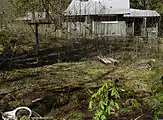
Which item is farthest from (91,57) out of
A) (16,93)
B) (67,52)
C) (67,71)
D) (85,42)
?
(16,93)

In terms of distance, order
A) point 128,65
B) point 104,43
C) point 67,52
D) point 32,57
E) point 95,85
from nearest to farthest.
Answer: point 95,85 → point 128,65 → point 32,57 → point 67,52 → point 104,43

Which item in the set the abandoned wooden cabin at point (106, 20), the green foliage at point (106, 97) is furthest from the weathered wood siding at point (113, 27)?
the green foliage at point (106, 97)

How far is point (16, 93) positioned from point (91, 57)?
5.35m

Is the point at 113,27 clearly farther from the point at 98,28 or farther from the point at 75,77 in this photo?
the point at 75,77

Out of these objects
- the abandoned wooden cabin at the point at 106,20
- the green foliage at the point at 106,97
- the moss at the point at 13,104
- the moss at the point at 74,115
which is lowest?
the moss at the point at 74,115

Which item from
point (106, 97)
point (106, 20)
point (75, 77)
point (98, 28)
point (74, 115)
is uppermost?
point (106, 20)

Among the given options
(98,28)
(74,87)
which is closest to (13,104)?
(74,87)

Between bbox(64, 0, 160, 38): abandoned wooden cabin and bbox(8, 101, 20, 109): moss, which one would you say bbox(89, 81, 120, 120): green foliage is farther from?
bbox(64, 0, 160, 38): abandoned wooden cabin

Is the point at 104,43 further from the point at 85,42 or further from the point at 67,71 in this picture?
the point at 67,71

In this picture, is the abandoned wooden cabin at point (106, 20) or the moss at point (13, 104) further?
the abandoned wooden cabin at point (106, 20)

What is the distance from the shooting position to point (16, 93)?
6.59m

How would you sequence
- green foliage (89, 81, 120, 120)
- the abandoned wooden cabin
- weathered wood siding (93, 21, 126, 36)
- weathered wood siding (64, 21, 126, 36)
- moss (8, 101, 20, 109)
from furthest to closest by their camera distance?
weathered wood siding (93, 21, 126, 36) → the abandoned wooden cabin → weathered wood siding (64, 21, 126, 36) → moss (8, 101, 20, 109) → green foliage (89, 81, 120, 120)

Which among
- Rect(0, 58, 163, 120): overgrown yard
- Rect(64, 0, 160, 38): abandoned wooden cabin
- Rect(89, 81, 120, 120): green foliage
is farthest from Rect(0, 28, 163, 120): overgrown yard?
Rect(64, 0, 160, 38): abandoned wooden cabin

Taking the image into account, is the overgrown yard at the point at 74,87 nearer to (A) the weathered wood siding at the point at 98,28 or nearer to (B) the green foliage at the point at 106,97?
(B) the green foliage at the point at 106,97
